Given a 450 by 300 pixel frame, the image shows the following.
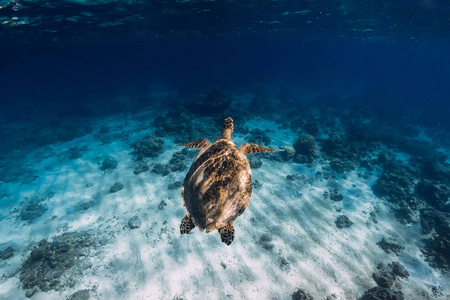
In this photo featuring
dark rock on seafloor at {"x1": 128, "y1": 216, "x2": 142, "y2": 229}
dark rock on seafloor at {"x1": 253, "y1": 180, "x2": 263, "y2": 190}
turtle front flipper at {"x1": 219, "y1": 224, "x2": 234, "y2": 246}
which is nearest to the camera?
turtle front flipper at {"x1": 219, "y1": 224, "x2": 234, "y2": 246}

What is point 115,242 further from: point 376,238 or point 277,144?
point 277,144

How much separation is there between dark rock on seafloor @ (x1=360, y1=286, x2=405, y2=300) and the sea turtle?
5.95 metres

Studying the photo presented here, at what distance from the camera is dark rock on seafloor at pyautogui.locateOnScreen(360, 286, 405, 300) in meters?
5.85

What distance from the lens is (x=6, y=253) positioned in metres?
8.13

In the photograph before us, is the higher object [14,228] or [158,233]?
[158,233]

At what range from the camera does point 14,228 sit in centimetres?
970

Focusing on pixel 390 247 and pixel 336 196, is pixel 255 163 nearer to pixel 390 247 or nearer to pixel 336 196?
pixel 336 196

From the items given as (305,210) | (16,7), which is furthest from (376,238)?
(16,7)

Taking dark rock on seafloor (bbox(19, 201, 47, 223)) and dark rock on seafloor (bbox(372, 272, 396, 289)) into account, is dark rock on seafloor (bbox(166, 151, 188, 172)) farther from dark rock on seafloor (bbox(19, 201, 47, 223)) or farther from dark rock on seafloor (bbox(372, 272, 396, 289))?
dark rock on seafloor (bbox(372, 272, 396, 289))

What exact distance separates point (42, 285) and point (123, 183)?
5837 millimetres

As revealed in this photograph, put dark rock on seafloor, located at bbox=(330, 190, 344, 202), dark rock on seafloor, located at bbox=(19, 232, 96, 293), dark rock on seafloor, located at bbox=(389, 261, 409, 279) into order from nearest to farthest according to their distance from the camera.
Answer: dark rock on seafloor, located at bbox=(19, 232, 96, 293), dark rock on seafloor, located at bbox=(389, 261, 409, 279), dark rock on seafloor, located at bbox=(330, 190, 344, 202)

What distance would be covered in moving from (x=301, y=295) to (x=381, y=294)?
2594 millimetres

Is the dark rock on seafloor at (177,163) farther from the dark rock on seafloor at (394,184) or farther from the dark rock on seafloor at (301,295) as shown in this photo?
the dark rock on seafloor at (394,184)

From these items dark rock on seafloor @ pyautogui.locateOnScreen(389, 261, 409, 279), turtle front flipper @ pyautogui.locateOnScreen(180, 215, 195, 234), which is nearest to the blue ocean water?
dark rock on seafloor @ pyautogui.locateOnScreen(389, 261, 409, 279)
